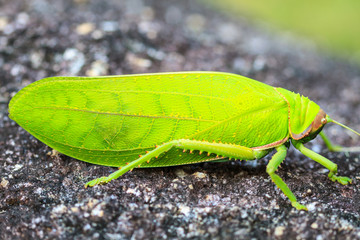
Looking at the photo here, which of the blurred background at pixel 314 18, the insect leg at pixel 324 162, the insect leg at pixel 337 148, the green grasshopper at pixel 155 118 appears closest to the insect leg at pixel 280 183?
the green grasshopper at pixel 155 118

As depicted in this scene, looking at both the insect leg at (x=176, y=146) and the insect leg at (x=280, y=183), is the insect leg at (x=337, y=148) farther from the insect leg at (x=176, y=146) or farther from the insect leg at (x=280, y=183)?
the insect leg at (x=176, y=146)

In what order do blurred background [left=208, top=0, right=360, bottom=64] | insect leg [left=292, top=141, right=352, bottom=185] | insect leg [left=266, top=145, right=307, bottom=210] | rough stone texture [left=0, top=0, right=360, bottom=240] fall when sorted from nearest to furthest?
1. rough stone texture [left=0, top=0, right=360, bottom=240]
2. insect leg [left=266, top=145, right=307, bottom=210]
3. insect leg [left=292, top=141, right=352, bottom=185]
4. blurred background [left=208, top=0, right=360, bottom=64]

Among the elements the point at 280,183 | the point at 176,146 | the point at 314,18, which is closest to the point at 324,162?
the point at 280,183

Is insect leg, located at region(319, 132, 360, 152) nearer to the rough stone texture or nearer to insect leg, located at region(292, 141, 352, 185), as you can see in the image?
the rough stone texture

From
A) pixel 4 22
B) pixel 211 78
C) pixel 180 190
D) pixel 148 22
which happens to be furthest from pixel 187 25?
pixel 180 190

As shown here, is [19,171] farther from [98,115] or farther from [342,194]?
[342,194]

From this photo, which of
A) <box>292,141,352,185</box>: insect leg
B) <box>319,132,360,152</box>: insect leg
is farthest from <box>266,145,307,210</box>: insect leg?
<box>319,132,360,152</box>: insect leg
